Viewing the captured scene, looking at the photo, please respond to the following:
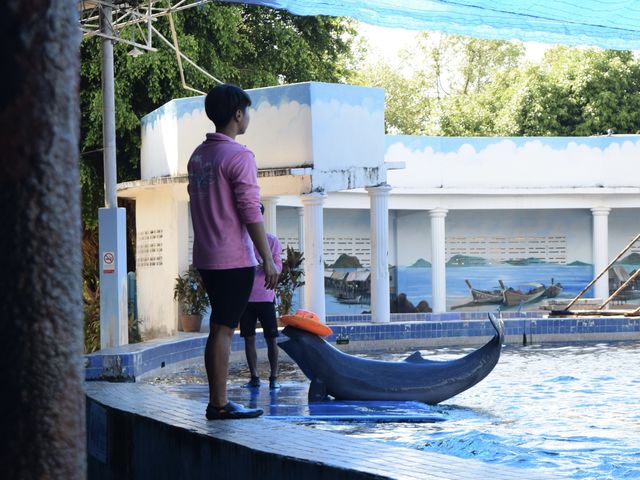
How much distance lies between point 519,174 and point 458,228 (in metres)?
2.39

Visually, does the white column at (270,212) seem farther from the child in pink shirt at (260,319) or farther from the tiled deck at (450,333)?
the child in pink shirt at (260,319)

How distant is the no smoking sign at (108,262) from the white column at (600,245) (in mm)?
14643

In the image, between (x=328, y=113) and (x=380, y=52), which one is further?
(x=380, y=52)

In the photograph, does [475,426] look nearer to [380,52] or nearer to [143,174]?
[143,174]

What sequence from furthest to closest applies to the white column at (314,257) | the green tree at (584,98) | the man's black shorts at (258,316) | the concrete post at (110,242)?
1. the green tree at (584,98)
2. the white column at (314,257)
3. the concrete post at (110,242)
4. the man's black shorts at (258,316)

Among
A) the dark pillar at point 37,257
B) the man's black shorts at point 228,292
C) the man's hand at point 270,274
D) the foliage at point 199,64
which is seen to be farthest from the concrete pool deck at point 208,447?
the foliage at point 199,64

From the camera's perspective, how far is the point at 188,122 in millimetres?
18672

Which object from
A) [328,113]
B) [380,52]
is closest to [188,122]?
[328,113]

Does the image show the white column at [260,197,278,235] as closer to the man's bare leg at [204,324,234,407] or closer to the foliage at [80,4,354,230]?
the foliage at [80,4,354,230]

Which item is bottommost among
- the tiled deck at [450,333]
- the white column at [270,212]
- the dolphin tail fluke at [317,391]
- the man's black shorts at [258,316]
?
the tiled deck at [450,333]

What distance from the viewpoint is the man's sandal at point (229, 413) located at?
568 centimetres

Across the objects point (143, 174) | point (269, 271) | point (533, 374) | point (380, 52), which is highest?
point (380, 52)

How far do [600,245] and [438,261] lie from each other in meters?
3.77

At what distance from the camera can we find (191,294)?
19500 mm
